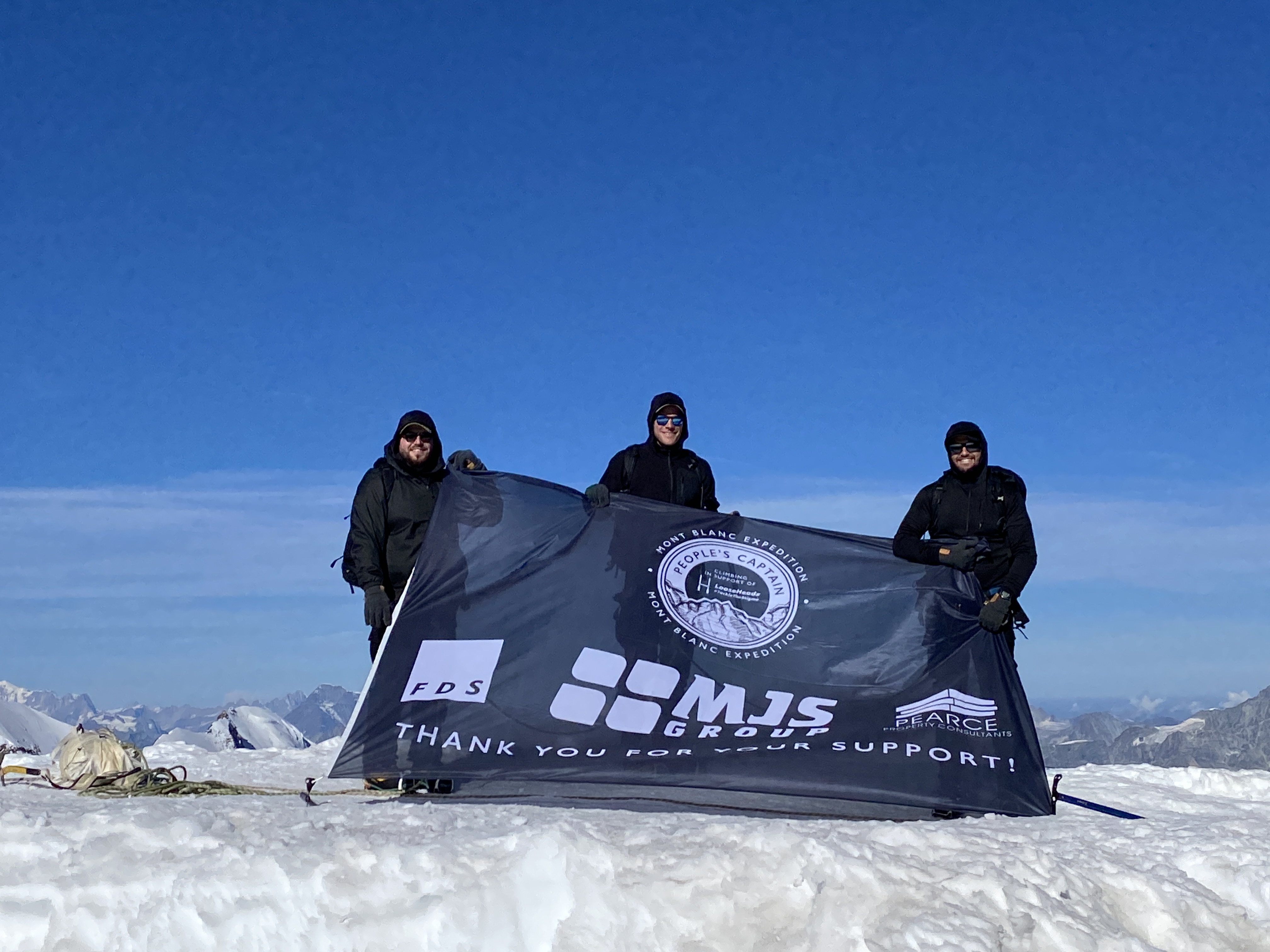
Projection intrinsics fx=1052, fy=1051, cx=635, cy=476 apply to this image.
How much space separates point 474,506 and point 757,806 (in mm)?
2543

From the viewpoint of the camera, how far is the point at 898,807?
5.99 metres

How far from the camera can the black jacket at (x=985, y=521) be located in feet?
21.9

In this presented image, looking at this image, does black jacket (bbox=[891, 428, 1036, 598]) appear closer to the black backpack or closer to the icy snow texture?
the black backpack

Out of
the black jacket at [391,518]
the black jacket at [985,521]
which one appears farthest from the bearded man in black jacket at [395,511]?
the black jacket at [985,521]

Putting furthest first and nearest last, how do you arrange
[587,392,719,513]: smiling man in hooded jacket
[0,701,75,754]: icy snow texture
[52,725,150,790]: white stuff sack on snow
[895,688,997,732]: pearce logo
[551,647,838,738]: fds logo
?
1. [0,701,75,754]: icy snow texture
2. [587,392,719,513]: smiling man in hooded jacket
3. [895,688,997,732]: pearce logo
4. [551,647,838,738]: fds logo
5. [52,725,150,790]: white stuff sack on snow

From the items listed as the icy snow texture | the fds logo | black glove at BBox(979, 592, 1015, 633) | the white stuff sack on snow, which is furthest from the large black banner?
the icy snow texture

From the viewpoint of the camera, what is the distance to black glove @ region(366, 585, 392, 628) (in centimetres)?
631

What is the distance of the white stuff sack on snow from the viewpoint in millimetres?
5805

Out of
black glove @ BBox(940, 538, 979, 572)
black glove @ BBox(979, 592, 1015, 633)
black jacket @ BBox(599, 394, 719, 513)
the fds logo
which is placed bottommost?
the fds logo

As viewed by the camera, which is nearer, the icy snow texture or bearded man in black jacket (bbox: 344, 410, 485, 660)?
bearded man in black jacket (bbox: 344, 410, 485, 660)

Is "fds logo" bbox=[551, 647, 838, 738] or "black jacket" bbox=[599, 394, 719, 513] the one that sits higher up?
"black jacket" bbox=[599, 394, 719, 513]

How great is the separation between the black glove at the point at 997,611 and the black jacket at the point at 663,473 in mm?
1925

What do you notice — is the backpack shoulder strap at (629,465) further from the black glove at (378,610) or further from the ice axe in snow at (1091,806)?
the ice axe in snow at (1091,806)

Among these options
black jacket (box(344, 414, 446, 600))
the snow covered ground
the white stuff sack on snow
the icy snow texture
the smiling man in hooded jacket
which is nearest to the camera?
the snow covered ground
